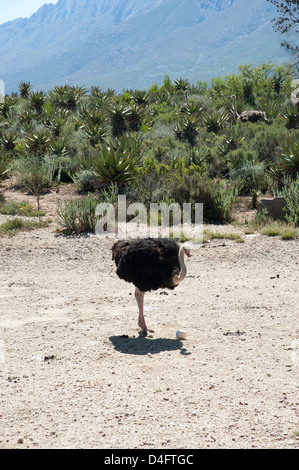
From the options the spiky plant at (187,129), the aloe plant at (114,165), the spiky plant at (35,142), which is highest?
the spiky plant at (187,129)

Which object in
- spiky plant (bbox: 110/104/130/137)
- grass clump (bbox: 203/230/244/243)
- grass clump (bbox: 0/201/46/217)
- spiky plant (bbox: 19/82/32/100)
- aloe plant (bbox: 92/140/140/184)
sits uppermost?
spiky plant (bbox: 19/82/32/100)

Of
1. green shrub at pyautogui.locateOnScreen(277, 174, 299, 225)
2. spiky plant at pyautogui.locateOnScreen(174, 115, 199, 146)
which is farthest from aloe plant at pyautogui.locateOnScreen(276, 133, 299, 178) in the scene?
spiky plant at pyautogui.locateOnScreen(174, 115, 199, 146)

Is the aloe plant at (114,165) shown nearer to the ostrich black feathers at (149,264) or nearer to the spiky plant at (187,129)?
the spiky plant at (187,129)

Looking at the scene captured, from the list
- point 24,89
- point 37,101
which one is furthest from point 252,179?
point 24,89

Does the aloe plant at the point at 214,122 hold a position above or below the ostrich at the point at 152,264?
above

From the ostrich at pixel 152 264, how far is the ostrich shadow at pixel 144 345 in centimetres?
54

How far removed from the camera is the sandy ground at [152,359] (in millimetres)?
4137

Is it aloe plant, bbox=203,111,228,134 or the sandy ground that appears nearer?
the sandy ground

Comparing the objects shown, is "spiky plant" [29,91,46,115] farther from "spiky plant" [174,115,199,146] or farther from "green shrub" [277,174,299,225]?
"green shrub" [277,174,299,225]

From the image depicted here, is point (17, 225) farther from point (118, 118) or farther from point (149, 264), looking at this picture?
point (118, 118)

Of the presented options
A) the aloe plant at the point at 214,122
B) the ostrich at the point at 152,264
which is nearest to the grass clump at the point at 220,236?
the ostrich at the point at 152,264

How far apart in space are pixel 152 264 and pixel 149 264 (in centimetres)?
3

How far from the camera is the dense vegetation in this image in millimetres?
13664
